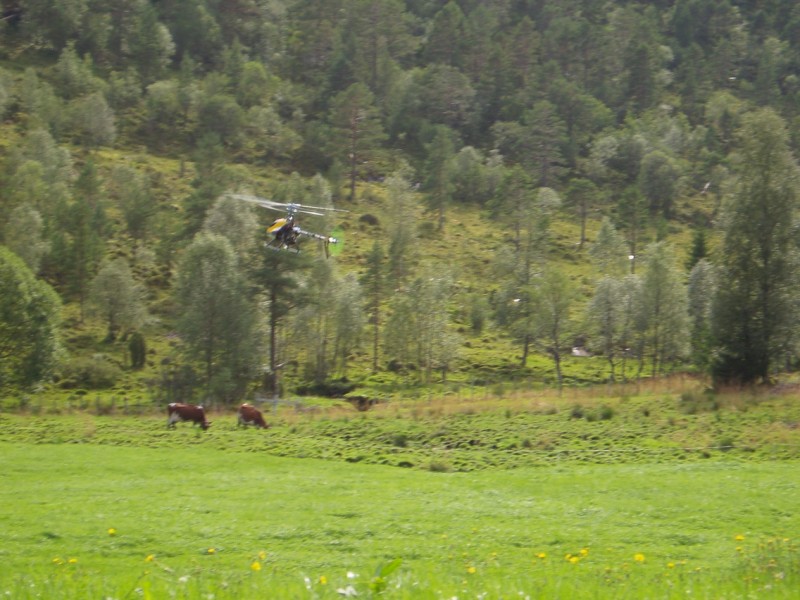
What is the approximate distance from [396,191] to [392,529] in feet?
276

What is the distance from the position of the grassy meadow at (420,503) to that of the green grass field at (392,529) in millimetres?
69

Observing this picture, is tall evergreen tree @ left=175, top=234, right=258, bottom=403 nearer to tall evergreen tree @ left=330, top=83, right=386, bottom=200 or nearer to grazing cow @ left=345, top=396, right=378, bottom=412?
grazing cow @ left=345, top=396, right=378, bottom=412

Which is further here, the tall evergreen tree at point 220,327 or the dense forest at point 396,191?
the dense forest at point 396,191

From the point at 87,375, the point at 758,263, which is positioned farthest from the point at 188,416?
the point at 87,375

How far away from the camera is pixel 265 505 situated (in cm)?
2286

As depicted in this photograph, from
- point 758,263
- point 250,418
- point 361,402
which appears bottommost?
point 361,402

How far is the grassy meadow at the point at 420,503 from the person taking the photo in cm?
1073

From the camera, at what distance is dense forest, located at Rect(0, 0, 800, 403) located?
205 feet

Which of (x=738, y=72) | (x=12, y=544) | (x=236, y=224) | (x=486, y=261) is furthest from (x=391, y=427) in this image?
(x=738, y=72)

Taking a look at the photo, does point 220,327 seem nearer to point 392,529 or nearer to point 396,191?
point 396,191

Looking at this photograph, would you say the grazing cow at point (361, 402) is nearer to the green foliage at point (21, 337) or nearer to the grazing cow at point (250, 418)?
the grazing cow at point (250, 418)

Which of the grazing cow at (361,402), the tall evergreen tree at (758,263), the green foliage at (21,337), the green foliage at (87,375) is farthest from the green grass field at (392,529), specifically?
the green foliage at (87,375)

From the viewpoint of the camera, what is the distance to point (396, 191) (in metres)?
102

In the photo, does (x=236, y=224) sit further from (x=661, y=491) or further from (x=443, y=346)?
(x=661, y=491)
